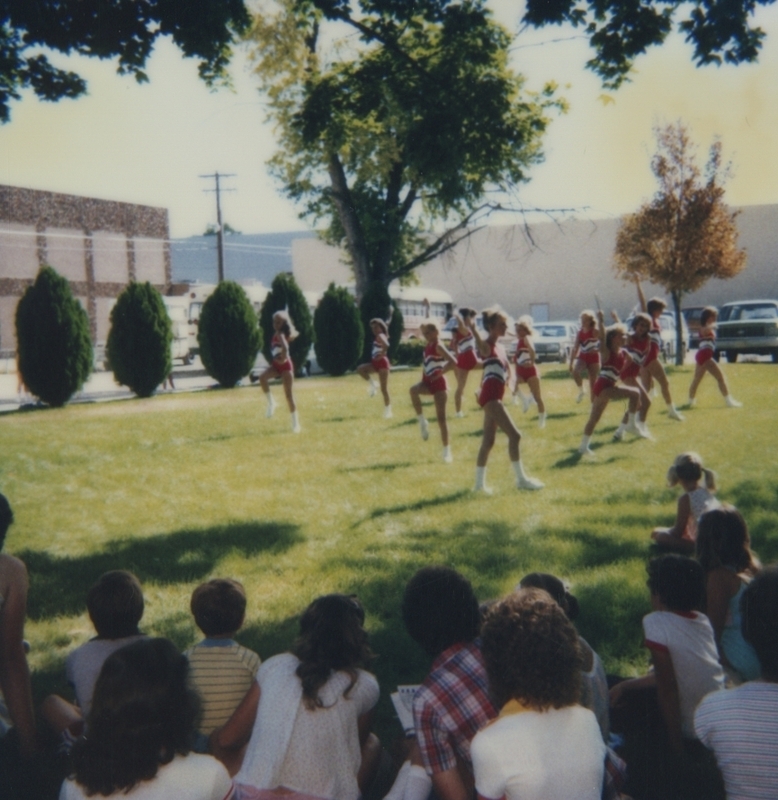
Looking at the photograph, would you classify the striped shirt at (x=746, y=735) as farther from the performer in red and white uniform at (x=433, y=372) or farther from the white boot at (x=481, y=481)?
the performer in red and white uniform at (x=433, y=372)

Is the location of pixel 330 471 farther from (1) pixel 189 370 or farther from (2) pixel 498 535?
(1) pixel 189 370

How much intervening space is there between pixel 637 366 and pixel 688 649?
383 inches

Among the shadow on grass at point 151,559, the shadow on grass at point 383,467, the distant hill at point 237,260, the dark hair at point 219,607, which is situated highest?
the distant hill at point 237,260

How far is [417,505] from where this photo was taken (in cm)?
857

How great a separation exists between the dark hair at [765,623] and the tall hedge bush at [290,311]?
26907 mm

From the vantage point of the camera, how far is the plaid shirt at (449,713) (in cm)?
282

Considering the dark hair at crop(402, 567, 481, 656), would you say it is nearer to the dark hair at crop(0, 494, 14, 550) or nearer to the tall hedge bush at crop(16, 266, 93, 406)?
the dark hair at crop(0, 494, 14, 550)

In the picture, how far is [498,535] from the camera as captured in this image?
24.0 feet

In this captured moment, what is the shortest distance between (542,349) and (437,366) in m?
21.2

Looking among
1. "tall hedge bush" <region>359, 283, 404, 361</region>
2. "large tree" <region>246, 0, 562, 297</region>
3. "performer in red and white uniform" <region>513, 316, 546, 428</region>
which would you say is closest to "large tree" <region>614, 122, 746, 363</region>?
"tall hedge bush" <region>359, 283, 404, 361</region>

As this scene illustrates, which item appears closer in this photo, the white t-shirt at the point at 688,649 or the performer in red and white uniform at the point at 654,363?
the white t-shirt at the point at 688,649

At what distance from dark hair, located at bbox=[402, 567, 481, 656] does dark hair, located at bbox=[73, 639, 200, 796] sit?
941 millimetres

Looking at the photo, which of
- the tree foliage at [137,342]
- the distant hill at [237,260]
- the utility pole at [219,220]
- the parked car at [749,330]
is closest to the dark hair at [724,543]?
the tree foliage at [137,342]

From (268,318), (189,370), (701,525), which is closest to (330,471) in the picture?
(701,525)
